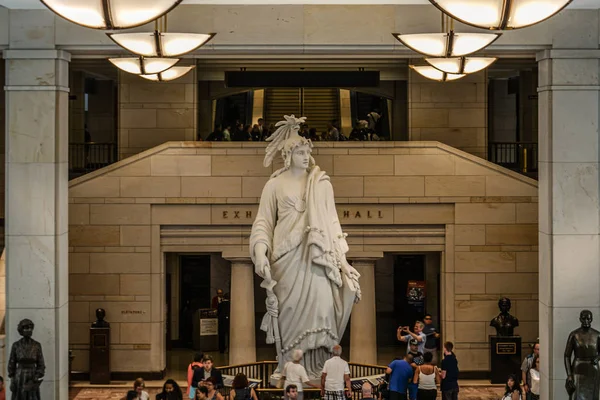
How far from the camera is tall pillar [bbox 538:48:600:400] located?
15438 millimetres

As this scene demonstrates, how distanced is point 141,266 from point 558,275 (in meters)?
8.68

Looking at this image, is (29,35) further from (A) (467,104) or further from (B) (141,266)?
(A) (467,104)

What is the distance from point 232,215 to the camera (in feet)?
70.8

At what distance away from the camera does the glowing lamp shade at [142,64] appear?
633 inches

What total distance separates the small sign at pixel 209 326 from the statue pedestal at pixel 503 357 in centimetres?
556

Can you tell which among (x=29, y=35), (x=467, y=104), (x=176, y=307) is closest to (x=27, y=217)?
(x=29, y=35)

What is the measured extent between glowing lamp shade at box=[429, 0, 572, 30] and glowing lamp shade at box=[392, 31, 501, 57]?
Result: 4.29 m

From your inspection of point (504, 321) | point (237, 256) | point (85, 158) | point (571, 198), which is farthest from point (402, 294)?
point (571, 198)

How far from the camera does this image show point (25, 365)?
14.4m

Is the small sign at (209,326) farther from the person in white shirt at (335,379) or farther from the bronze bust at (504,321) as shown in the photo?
the person in white shirt at (335,379)

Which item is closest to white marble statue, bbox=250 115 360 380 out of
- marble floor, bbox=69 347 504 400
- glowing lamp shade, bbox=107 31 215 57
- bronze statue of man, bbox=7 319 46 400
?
glowing lamp shade, bbox=107 31 215 57

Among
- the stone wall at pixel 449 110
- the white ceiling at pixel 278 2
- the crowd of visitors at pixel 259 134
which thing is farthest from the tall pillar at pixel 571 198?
the stone wall at pixel 449 110

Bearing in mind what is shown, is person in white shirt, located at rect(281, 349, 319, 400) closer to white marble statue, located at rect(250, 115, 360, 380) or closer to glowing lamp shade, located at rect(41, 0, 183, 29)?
white marble statue, located at rect(250, 115, 360, 380)

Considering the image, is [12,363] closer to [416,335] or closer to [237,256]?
[416,335]
